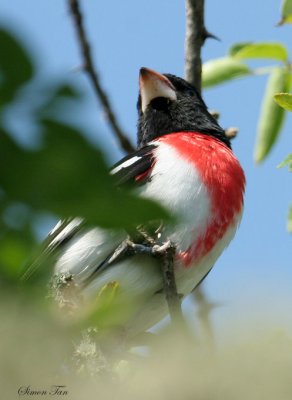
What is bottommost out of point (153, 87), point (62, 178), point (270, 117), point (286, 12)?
point (153, 87)

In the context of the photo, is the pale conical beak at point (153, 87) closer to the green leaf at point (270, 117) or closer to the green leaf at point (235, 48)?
the green leaf at point (235, 48)

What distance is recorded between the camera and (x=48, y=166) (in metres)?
0.99

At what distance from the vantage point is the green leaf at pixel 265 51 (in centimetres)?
354

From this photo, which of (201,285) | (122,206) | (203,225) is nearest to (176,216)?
(122,206)

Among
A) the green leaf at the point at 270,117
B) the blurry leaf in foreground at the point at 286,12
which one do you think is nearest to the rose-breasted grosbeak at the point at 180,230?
the green leaf at the point at 270,117

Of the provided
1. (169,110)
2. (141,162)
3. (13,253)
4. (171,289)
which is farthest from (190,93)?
(13,253)

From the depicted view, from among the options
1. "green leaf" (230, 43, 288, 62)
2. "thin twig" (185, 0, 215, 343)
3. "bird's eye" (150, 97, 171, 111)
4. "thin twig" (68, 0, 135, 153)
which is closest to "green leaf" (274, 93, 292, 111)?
"green leaf" (230, 43, 288, 62)

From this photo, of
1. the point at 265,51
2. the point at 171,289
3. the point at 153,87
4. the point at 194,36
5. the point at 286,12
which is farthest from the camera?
the point at 153,87

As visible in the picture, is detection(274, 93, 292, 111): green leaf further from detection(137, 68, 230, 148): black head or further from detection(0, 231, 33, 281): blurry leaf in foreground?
detection(137, 68, 230, 148): black head

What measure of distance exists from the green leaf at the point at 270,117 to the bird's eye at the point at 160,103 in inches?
58.2

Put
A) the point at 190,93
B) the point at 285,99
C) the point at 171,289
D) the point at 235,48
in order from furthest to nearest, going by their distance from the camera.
Result: the point at 190,93
the point at 235,48
the point at 171,289
the point at 285,99

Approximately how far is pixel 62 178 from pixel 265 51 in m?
2.74

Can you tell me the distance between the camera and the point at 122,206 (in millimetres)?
1005

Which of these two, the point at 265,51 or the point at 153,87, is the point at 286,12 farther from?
the point at 153,87
